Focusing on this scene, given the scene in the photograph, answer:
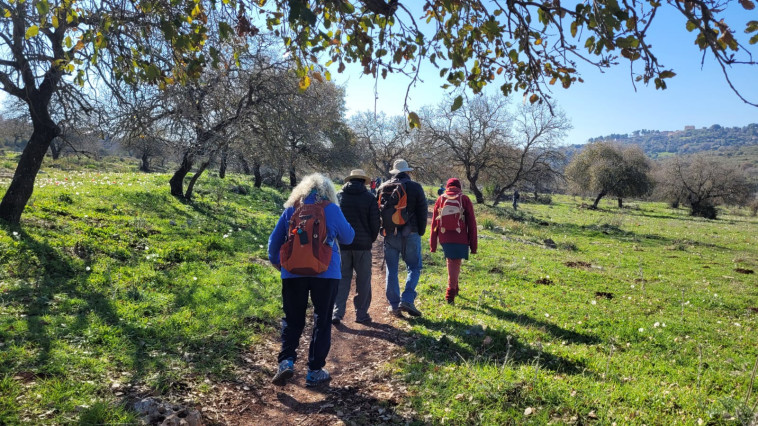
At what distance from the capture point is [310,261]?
14.2ft

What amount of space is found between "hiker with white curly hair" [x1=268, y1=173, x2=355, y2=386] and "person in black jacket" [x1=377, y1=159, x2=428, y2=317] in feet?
7.61

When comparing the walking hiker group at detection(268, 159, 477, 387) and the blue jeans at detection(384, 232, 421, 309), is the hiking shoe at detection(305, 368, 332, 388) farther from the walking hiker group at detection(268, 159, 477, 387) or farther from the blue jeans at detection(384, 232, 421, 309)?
the blue jeans at detection(384, 232, 421, 309)

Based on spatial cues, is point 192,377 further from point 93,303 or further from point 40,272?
point 40,272

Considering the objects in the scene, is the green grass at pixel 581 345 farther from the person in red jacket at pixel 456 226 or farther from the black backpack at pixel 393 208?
the black backpack at pixel 393 208

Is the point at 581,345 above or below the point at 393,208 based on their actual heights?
below

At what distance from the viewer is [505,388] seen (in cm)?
426

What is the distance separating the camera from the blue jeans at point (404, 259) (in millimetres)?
6953

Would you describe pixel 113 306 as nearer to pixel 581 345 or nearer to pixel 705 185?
pixel 581 345

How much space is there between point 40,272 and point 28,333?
8.48 ft

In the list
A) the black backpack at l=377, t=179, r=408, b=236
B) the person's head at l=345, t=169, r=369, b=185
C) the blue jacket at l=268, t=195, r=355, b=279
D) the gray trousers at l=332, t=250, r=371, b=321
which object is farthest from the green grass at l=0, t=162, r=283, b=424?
the person's head at l=345, t=169, r=369, b=185

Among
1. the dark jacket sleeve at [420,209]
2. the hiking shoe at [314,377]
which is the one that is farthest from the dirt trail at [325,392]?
the dark jacket sleeve at [420,209]

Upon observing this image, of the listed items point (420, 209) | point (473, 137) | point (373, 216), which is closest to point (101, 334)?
point (373, 216)

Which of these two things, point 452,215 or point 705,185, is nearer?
point 452,215

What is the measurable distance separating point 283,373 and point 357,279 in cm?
228
